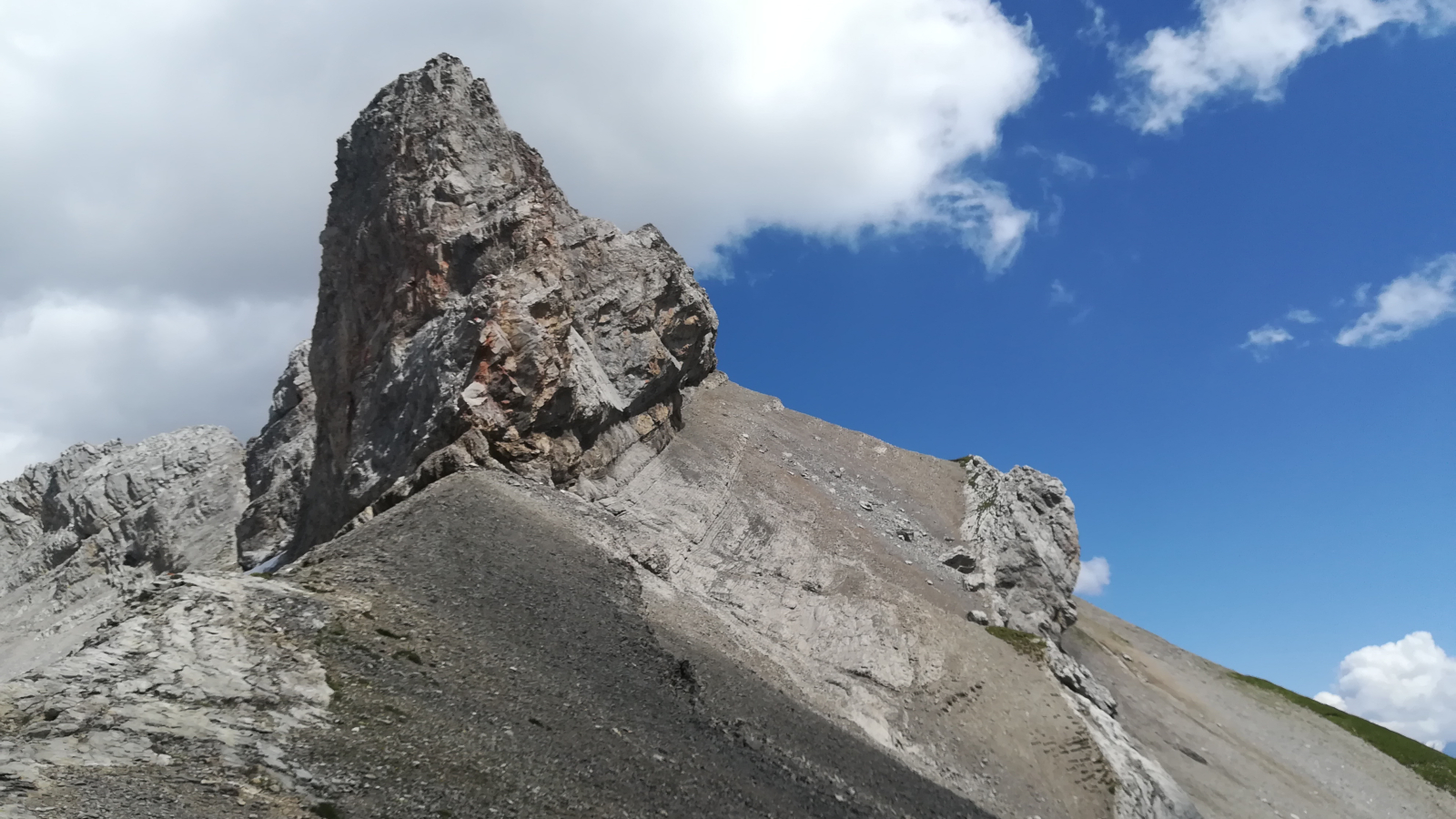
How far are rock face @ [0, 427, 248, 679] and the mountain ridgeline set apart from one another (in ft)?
1.08

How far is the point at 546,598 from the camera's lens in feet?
84.5

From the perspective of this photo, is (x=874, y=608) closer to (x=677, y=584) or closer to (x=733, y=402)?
(x=677, y=584)

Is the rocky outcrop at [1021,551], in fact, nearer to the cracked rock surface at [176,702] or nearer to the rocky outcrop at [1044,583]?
the rocky outcrop at [1044,583]

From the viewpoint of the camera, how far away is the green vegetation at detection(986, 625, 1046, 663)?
44500mm

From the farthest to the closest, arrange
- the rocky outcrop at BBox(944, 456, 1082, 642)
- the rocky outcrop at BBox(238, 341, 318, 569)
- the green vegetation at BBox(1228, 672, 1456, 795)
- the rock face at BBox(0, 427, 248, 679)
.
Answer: the green vegetation at BBox(1228, 672, 1456, 795)
the rock face at BBox(0, 427, 248, 679)
the rocky outcrop at BBox(238, 341, 318, 569)
the rocky outcrop at BBox(944, 456, 1082, 642)

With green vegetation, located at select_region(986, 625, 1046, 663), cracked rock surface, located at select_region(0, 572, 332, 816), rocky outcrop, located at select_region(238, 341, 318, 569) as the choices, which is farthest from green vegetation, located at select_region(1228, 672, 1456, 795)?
rocky outcrop, located at select_region(238, 341, 318, 569)

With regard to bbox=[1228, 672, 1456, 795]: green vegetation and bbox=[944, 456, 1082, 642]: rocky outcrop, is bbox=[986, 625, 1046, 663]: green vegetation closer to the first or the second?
bbox=[944, 456, 1082, 642]: rocky outcrop

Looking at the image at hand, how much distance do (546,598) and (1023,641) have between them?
1178 inches

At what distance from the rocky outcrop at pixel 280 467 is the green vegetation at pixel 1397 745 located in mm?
74364

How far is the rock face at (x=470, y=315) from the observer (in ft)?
117

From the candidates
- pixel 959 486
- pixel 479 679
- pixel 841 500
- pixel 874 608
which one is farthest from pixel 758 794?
pixel 959 486

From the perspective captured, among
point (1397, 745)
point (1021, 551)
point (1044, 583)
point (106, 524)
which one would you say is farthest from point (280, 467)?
point (1397, 745)

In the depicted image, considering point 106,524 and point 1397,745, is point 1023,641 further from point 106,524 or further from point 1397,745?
point 106,524

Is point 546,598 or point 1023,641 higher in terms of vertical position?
point 1023,641
